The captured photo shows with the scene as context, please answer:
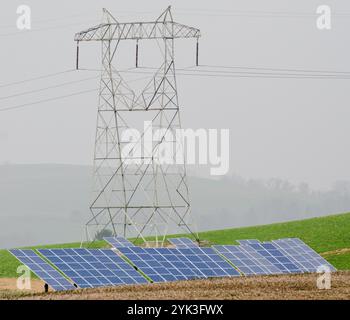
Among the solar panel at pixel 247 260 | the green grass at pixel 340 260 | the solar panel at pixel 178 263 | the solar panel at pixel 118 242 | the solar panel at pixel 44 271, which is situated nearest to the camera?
the solar panel at pixel 44 271

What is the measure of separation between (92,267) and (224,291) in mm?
8073

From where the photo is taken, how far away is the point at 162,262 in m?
59.0

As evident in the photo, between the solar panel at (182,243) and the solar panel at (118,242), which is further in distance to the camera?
the solar panel at (182,243)

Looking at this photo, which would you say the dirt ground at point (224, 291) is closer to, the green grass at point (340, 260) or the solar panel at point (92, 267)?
the solar panel at point (92, 267)

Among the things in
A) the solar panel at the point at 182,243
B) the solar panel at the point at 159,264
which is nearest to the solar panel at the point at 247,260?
the solar panel at the point at 182,243

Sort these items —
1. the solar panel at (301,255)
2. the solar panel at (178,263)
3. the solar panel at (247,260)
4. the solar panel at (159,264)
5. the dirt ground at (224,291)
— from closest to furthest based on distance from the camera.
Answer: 1. the dirt ground at (224,291)
2. the solar panel at (159,264)
3. the solar panel at (178,263)
4. the solar panel at (247,260)
5. the solar panel at (301,255)

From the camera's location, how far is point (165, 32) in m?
86.4

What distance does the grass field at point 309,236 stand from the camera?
3206 inches
